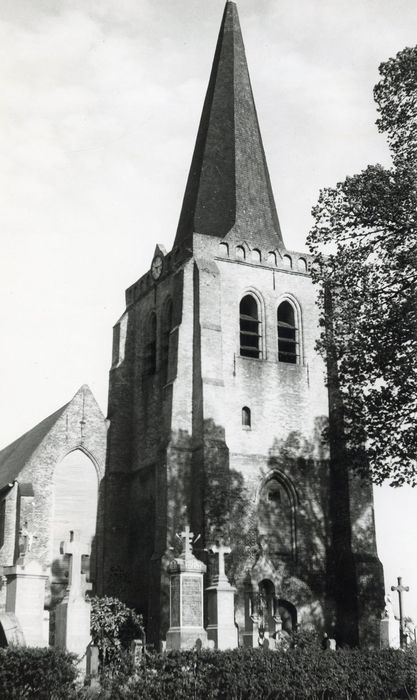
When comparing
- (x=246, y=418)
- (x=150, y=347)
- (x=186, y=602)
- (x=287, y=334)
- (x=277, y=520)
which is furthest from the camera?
(x=150, y=347)

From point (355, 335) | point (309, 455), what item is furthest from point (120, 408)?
point (355, 335)

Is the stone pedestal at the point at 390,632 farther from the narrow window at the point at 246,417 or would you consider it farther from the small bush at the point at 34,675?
the small bush at the point at 34,675

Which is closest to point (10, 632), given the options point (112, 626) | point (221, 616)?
point (221, 616)

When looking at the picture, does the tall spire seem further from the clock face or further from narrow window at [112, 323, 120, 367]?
narrow window at [112, 323, 120, 367]

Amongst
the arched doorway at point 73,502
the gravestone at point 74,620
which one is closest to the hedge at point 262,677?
the gravestone at point 74,620

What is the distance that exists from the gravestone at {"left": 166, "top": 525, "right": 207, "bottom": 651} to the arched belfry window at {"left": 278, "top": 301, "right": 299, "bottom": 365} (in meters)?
12.0

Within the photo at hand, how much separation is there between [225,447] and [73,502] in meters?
6.51

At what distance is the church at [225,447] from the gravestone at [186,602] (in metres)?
4.55

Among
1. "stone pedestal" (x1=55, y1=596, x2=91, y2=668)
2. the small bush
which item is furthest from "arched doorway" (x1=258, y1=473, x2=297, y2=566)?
the small bush

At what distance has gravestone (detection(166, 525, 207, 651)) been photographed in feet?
66.4

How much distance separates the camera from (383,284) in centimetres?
1992

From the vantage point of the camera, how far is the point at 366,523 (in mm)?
29297

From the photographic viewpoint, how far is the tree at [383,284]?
62.5 ft

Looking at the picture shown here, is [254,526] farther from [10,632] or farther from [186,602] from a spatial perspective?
[10,632]
